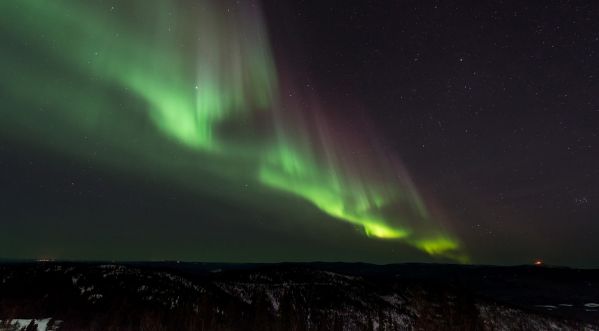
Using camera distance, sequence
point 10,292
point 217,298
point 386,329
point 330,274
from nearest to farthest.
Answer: point 10,292 → point 386,329 → point 217,298 → point 330,274

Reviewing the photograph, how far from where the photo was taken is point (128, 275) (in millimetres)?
34750

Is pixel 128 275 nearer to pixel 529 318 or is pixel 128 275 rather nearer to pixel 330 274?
pixel 330 274

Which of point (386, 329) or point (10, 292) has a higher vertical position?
point (10, 292)

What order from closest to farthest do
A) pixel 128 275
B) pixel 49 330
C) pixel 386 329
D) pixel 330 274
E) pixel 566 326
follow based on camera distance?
pixel 49 330 < pixel 386 329 < pixel 128 275 < pixel 566 326 < pixel 330 274

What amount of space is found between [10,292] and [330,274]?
28524 mm

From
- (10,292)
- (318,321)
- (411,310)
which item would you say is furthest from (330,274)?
(10,292)

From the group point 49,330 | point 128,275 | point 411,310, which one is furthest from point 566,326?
point 49,330

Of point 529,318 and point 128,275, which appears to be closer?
point 128,275

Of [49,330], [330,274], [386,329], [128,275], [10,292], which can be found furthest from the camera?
[330,274]

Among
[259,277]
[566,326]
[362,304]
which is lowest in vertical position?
[566,326]

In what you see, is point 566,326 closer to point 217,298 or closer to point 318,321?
point 318,321

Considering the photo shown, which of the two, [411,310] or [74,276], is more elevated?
[74,276]

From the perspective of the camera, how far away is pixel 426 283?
48.8 m

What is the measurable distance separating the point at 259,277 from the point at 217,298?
11457 millimetres
